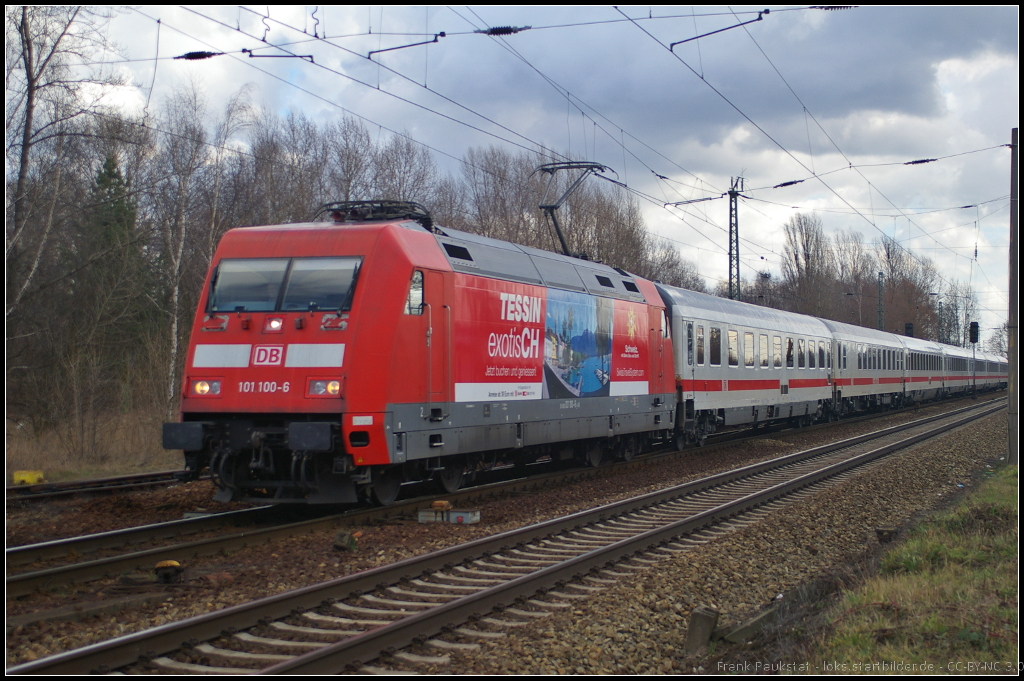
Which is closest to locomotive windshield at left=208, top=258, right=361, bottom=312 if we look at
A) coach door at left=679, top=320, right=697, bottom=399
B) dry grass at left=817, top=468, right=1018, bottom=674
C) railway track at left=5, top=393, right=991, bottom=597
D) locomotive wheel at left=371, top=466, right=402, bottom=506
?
locomotive wheel at left=371, top=466, right=402, bottom=506

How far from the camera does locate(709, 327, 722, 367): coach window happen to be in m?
19.7

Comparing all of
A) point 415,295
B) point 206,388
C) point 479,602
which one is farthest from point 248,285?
point 479,602

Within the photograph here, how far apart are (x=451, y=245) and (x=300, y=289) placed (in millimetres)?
2268

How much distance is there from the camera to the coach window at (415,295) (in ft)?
32.6

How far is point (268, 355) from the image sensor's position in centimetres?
959

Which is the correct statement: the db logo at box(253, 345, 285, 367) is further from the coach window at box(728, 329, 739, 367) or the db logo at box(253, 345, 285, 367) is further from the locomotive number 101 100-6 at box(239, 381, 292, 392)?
the coach window at box(728, 329, 739, 367)

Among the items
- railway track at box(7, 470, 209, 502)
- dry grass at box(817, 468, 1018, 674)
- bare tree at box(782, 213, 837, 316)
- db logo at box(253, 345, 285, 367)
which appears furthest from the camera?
bare tree at box(782, 213, 837, 316)

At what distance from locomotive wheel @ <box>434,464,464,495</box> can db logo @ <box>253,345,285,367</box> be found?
9.95 feet

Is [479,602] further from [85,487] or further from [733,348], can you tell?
[733,348]

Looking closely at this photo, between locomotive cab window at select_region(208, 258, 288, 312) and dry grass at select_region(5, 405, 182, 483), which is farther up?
locomotive cab window at select_region(208, 258, 288, 312)

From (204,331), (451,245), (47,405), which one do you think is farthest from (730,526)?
(47,405)

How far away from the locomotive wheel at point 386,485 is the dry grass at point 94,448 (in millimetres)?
7372

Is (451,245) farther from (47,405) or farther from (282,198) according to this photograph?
(282,198)

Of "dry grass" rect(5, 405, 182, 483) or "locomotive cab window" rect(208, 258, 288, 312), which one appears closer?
"locomotive cab window" rect(208, 258, 288, 312)
